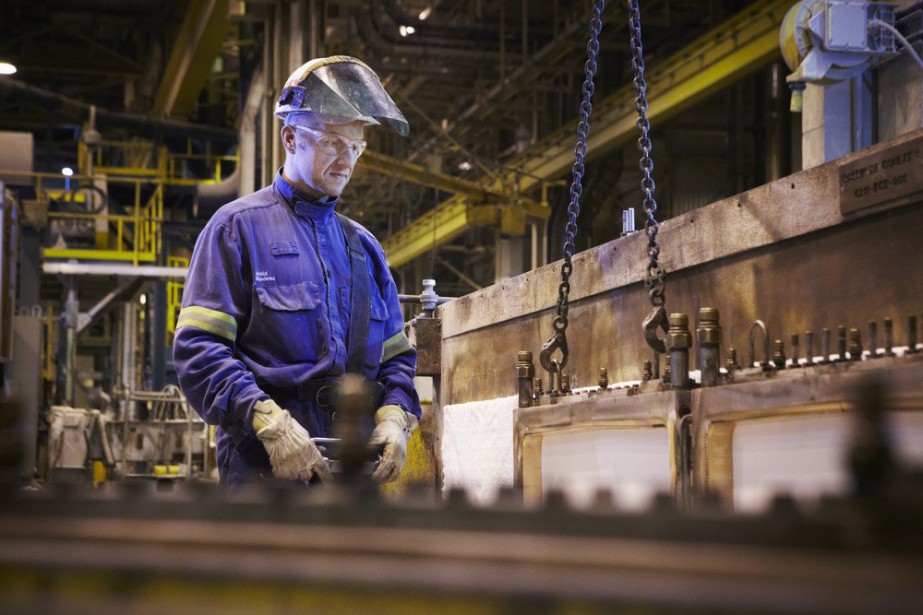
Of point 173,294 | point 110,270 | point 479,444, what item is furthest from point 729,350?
point 173,294

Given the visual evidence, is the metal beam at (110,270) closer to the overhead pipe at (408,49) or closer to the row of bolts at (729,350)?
the overhead pipe at (408,49)

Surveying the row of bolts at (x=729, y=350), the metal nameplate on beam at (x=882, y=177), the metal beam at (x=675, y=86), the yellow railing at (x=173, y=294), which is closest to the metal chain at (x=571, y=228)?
the row of bolts at (x=729, y=350)

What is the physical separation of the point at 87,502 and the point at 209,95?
18.9m

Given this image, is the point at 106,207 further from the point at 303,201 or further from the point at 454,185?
the point at 303,201

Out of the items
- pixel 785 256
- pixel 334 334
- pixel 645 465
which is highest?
pixel 785 256

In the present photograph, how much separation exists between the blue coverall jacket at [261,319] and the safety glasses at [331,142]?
0.16 metres

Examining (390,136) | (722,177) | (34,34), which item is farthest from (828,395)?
(34,34)

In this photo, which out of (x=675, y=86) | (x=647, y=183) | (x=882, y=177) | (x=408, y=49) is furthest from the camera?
(x=408, y=49)

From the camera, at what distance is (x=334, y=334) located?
326 centimetres

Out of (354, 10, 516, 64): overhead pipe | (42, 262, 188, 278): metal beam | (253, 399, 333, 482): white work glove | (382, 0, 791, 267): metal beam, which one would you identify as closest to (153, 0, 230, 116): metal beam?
(354, 10, 516, 64): overhead pipe

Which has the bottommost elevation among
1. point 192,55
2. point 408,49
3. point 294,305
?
point 294,305

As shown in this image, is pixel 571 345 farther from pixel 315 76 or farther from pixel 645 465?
pixel 315 76

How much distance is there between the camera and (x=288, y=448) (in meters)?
2.94

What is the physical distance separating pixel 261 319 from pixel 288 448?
1.37 ft
